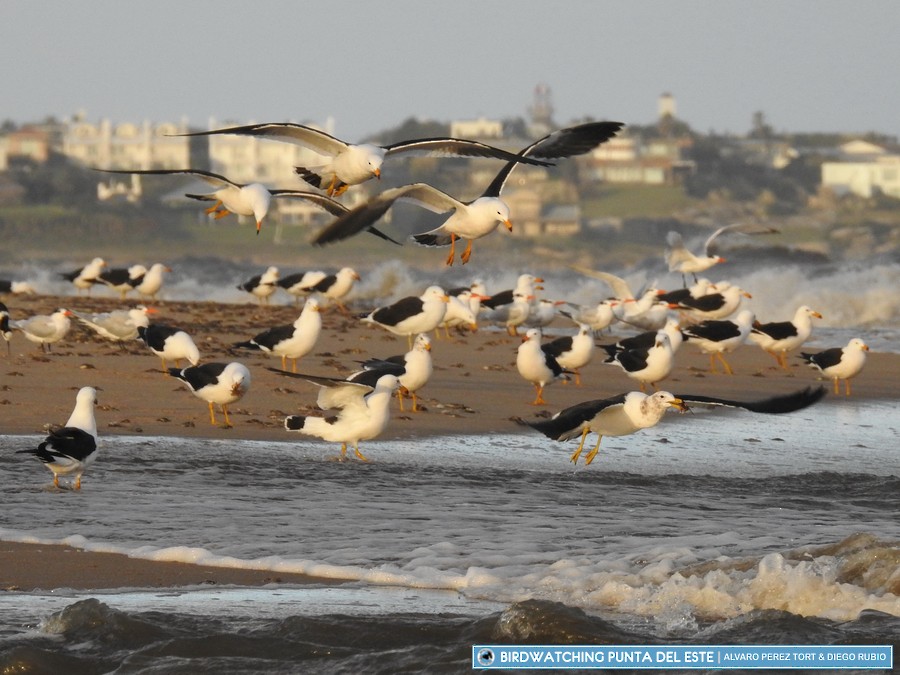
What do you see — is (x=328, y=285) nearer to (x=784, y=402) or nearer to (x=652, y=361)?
(x=652, y=361)

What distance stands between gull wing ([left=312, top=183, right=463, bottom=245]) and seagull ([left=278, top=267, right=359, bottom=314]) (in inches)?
466

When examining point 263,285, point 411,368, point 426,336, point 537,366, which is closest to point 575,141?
point 411,368

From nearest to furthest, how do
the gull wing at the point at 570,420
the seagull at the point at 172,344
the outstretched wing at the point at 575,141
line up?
1. the gull wing at the point at 570,420
2. the outstretched wing at the point at 575,141
3. the seagull at the point at 172,344

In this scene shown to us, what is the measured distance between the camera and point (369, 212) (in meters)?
9.12

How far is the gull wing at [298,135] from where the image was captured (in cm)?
980

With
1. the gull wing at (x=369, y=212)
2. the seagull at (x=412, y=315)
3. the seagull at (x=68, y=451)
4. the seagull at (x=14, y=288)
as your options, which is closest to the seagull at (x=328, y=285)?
the seagull at (x=14, y=288)

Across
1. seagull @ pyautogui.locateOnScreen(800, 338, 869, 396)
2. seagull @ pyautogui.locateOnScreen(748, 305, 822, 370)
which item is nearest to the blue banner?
seagull @ pyautogui.locateOnScreen(800, 338, 869, 396)

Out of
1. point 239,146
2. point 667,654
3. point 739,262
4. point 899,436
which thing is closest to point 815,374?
point 899,436

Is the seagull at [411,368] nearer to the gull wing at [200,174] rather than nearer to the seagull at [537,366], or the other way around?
the seagull at [537,366]

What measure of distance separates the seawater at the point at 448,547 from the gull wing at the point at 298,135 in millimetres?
2059

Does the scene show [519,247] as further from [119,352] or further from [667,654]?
[667,654]

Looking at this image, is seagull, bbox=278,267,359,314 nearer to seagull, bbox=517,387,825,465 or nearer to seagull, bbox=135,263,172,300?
seagull, bbox=135,263,172,300

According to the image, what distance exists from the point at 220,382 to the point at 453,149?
2371 mm

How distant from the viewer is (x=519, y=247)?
53000 millimetres
